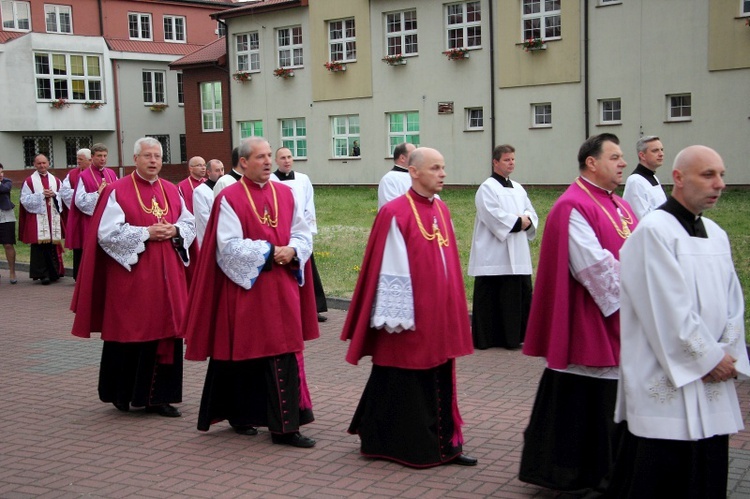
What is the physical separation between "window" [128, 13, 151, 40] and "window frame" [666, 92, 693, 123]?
100 feet

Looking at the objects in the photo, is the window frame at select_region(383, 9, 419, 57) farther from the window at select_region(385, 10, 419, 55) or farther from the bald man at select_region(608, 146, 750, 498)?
the bald man at select_region(608, 146, 750, 498)

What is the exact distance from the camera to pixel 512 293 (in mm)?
10305

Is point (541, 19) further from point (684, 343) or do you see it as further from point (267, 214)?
point (684, 343)

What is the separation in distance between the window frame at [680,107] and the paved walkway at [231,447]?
18.6 metres

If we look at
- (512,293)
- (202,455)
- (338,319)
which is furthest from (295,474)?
(338,319)

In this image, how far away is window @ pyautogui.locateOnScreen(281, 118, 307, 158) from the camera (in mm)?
37156

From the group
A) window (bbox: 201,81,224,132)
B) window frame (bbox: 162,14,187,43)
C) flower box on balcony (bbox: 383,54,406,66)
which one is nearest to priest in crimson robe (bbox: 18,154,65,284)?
flower box on balcony (bbox: 383,54,406,66)

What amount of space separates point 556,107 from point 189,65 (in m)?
19.2

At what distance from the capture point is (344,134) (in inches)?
→ 1404

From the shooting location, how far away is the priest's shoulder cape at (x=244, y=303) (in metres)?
6.71

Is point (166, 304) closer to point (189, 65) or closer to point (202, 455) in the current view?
point (202, 455)

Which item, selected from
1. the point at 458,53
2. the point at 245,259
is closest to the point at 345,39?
the point at 458,53

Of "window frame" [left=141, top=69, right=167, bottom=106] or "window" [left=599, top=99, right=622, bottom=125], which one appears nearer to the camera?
"window" [left=599, top=99, right=622, bottom=125]

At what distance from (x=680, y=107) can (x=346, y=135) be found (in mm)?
13130
